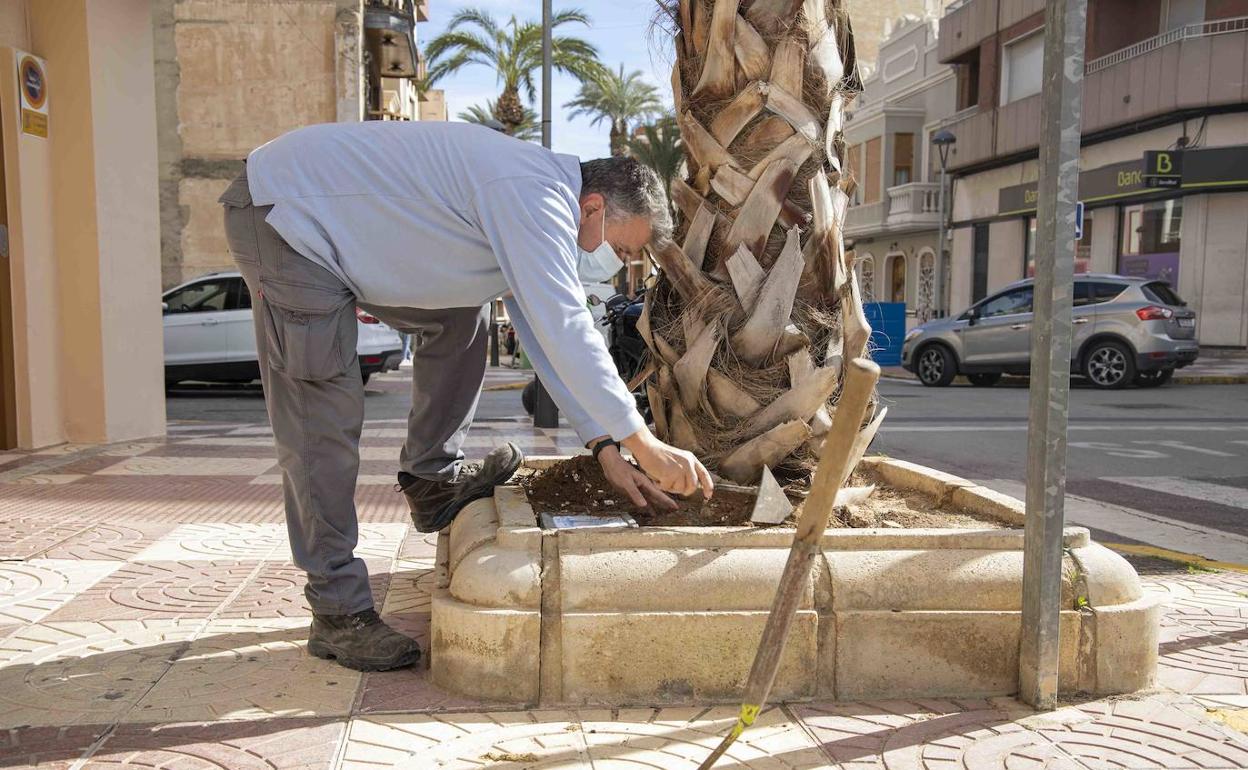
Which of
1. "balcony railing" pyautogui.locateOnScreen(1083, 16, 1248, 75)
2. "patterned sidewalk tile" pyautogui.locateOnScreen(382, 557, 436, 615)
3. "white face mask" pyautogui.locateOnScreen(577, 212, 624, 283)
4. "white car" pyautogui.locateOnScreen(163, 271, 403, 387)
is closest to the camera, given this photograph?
"white face mask" pyautogui.locateOnScreen(577, 212, 624, 283)

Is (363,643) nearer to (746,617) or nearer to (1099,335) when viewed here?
(746,617)

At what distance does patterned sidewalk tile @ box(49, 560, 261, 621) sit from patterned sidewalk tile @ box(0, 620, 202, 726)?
0.09 meters

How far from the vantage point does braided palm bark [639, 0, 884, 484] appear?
9.31 ft

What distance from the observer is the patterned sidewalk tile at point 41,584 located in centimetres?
319

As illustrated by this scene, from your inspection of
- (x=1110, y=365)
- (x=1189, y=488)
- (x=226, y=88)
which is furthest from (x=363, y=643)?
(x=226, y=88)

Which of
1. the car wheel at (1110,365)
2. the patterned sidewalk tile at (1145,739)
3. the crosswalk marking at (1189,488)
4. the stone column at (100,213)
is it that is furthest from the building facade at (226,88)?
the patterned sidewalk tile at (1145,739)

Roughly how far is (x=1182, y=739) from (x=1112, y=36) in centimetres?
2386

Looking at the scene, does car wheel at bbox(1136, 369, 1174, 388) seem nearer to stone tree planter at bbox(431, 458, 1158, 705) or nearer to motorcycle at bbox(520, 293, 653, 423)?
motorcycle at bbox(520, 293, 653, 423)

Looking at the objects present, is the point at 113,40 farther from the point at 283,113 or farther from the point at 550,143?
the point at 283,113

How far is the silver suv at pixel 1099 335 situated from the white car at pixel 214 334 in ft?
29.7

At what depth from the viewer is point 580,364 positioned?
244 centimetres

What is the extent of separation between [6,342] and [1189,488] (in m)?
7.52

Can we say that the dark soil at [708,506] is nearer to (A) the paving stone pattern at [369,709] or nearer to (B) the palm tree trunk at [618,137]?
(A) the paving stone pattern at [369,709]

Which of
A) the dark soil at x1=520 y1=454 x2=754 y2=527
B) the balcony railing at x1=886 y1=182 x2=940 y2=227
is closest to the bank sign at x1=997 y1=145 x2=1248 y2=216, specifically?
the balcony railing at x1=886 y1=182 x2=940 y2=227
